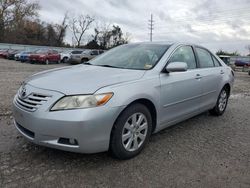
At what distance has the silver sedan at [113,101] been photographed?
263 cm

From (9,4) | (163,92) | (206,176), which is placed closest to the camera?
(206,176)

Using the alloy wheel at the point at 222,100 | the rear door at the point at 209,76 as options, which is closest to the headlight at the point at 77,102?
the rear door at the point at 209,76

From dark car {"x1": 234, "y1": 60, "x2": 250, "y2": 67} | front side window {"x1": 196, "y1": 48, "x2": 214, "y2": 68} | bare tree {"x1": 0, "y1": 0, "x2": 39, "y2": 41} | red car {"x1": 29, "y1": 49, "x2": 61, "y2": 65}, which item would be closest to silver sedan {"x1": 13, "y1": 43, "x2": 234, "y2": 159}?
front side window {"x1": 196, "y1": 48, "x2": 214, "y2": 68}

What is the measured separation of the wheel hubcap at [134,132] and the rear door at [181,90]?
16.1 inches

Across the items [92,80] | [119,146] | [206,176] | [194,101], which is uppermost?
[92,80]

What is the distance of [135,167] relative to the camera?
2.94 meters

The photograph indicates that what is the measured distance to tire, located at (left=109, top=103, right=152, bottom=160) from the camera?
9.41 feet

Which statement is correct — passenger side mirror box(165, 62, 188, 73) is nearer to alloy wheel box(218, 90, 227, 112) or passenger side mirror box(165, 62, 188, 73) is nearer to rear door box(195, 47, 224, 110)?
rear door box(195, 47, 224, 110)

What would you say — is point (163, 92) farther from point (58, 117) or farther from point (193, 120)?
point (193, 120)

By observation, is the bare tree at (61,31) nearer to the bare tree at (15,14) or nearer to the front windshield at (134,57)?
the bare tree at (15,14)

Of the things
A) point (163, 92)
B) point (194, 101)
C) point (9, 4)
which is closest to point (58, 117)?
point (163, 92)

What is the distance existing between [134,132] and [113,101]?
0.59m

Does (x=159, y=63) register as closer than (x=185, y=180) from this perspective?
No

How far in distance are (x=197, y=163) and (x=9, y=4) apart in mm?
60201
